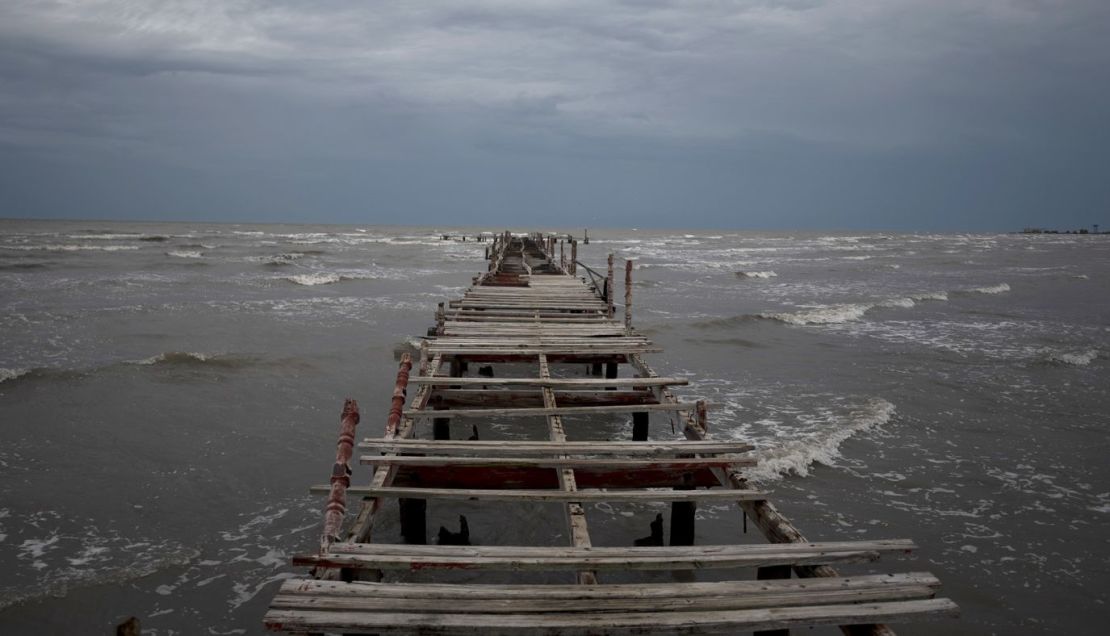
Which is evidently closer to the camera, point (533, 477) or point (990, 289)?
point (533, 477)

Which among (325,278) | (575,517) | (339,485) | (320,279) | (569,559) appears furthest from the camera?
(325,278)

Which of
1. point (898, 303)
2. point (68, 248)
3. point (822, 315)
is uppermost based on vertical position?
point (68, 248)

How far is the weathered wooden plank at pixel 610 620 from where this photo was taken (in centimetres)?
296

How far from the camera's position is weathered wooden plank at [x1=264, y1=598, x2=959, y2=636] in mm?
2955

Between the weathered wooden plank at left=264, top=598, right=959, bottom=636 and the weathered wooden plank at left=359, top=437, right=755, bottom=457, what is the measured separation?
199cm

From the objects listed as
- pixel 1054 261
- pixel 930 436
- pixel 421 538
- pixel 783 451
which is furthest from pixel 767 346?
pixel 1054 261

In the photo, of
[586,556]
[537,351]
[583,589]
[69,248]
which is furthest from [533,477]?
[69,248]

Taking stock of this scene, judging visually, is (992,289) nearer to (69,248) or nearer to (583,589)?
(583,589)

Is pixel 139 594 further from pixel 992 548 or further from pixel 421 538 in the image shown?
pixel 992 548

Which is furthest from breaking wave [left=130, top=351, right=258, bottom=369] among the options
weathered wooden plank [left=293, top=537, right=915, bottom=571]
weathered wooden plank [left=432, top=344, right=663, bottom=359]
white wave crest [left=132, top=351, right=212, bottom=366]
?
weathered wooden plank [left=293, top=537, right=915, bottom=571]

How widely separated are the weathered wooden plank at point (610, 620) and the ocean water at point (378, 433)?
2410mm

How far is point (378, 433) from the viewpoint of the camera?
9.50m

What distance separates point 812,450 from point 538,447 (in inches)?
202

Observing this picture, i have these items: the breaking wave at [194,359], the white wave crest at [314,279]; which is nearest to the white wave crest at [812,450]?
the breaking wave at [194,359]
